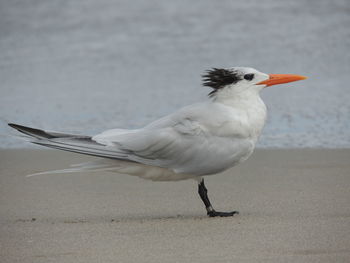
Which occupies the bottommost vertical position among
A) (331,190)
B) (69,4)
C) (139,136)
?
(331,190)

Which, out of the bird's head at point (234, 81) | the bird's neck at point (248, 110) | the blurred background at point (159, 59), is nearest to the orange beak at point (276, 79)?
the bird's head at point (234, 81)

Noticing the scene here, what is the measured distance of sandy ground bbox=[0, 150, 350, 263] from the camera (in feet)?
13.1

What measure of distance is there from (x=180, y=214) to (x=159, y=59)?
6.87m

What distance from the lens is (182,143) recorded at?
5.09m

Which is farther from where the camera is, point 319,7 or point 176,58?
point 319,7

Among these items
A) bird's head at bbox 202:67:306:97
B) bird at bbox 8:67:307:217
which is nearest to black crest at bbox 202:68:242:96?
bird's head at bbox 202:67:306:97

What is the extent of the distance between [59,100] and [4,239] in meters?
5.53

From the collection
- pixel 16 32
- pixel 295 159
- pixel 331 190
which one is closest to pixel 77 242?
pixel 331 190

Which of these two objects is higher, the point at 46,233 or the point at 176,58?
the point at 176,58

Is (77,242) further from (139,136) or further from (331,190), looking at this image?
(331,190)

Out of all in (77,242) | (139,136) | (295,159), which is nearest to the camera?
(77,242)

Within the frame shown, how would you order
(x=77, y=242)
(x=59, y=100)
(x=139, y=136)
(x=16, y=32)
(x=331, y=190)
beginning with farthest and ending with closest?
(x=16, y=32), (x=59, y=100), (x=331, y=190), (x=139, y=136), (x=77, y=242)

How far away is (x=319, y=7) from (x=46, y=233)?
34.2 ft

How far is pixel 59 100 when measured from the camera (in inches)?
386
